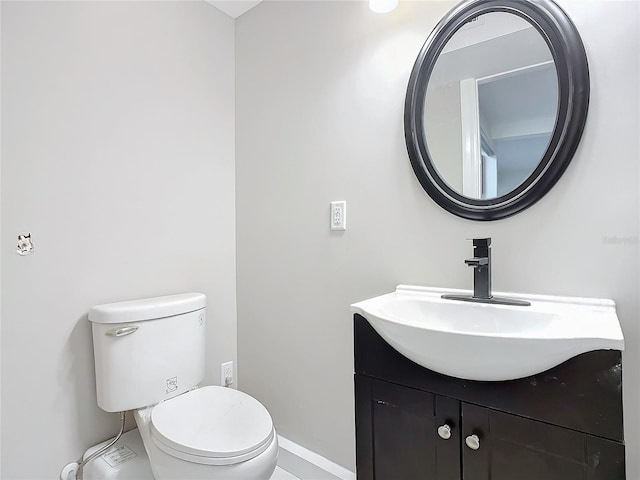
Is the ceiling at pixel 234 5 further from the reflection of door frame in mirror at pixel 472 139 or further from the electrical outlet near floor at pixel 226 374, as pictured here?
the electrical outlet near floor at pixel 226 374

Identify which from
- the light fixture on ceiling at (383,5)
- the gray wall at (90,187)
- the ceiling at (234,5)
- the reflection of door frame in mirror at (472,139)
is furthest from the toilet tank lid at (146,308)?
the ceiling at (234,5)

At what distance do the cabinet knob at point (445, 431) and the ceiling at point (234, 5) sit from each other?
1.95m

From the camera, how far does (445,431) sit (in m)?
0.86

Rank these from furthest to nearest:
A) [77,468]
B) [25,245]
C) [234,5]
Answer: [234,5] < [77,468] < [25,245]

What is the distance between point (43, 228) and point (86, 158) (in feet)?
1.01

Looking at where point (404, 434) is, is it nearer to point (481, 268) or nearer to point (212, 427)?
point (481, 268)

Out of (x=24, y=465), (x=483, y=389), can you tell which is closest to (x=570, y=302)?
(x=483, y=389)

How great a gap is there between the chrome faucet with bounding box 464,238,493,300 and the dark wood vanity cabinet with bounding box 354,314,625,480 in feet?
1.08

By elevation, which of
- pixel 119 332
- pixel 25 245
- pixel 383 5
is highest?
pixel 383 5

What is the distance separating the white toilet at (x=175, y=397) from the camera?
107 cm

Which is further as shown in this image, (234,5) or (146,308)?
(234,5)

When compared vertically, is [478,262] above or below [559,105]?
below

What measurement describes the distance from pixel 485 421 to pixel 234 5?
2.04m

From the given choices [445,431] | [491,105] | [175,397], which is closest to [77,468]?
[175,397]
